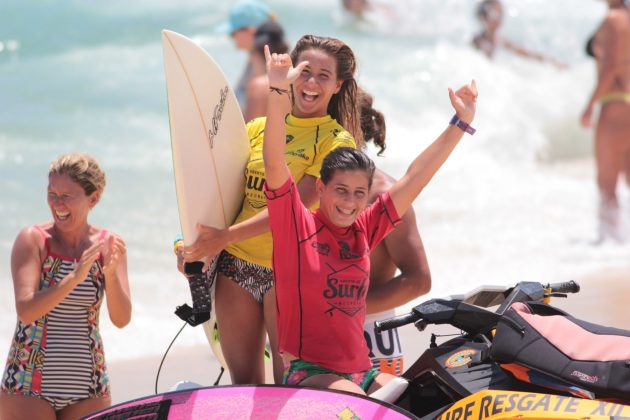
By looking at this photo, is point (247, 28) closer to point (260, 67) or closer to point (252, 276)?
point (260, 67)

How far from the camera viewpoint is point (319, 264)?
325cm

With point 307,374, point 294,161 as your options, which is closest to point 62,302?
point 294,161

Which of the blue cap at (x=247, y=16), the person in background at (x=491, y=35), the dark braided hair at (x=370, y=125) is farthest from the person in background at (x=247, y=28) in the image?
the person in background at (x=491, y=35)

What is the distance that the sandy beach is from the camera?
6.04 m

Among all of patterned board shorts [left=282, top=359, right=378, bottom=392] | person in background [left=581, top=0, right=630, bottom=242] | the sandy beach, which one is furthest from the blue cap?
patterned board shorts [left=282, top=359, right=378, bottom=392]

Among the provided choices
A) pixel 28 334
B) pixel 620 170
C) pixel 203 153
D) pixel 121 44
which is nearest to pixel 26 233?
pixel 28 334

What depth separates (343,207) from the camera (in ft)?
10.7

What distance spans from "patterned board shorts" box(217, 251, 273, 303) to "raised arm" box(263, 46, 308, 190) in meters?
0.57

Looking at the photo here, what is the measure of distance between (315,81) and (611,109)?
19.7ft

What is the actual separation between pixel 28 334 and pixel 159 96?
9356mm

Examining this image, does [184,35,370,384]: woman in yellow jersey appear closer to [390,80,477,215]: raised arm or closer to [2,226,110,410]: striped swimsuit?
[390,80,477,215]: raised arm

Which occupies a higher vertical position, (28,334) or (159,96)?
(159,96)

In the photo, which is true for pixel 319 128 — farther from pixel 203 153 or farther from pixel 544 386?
pixel 544 386

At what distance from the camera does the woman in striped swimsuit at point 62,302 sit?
3830 mm
